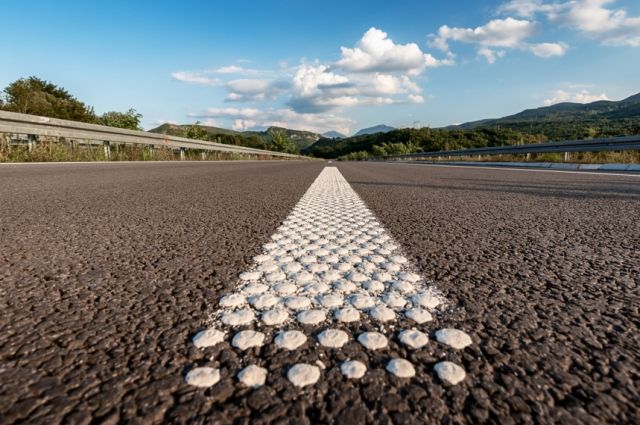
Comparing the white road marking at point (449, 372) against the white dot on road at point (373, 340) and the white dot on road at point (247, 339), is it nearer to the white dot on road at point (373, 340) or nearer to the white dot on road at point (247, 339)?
A: the white dot on road at point (373, 340)

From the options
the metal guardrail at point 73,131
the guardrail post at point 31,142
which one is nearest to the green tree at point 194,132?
the metal guardrail at point 73,131

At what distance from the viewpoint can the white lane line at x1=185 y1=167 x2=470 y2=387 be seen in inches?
29.8

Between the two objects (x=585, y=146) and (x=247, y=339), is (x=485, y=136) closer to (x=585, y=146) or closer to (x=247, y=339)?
(x=585, y=146)

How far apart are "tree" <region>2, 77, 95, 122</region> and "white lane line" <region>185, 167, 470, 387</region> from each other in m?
38.5

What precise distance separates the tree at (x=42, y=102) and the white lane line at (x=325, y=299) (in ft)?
126

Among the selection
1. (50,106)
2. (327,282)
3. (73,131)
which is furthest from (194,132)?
(327,282)

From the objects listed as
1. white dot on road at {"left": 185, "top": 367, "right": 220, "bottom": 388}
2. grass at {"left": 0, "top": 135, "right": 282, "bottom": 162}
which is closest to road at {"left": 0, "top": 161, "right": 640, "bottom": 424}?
white dot on road at {"left": 185, "top": 367, "right": 220, "bottom": 388}

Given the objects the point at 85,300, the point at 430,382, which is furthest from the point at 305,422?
the point at 85,300

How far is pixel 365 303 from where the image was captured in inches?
37.3

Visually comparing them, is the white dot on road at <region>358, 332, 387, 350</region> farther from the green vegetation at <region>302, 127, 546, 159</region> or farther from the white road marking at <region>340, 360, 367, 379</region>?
the green vegetation at <region>302, 127, 546, 159</region>

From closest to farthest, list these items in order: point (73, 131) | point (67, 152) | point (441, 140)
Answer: point (67, 152)
point (73, 131)
point (441, 140)

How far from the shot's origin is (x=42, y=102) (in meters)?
34.4

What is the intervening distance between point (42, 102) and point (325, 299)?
44.5m

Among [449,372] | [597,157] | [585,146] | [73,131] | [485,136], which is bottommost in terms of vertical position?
[449,372]
